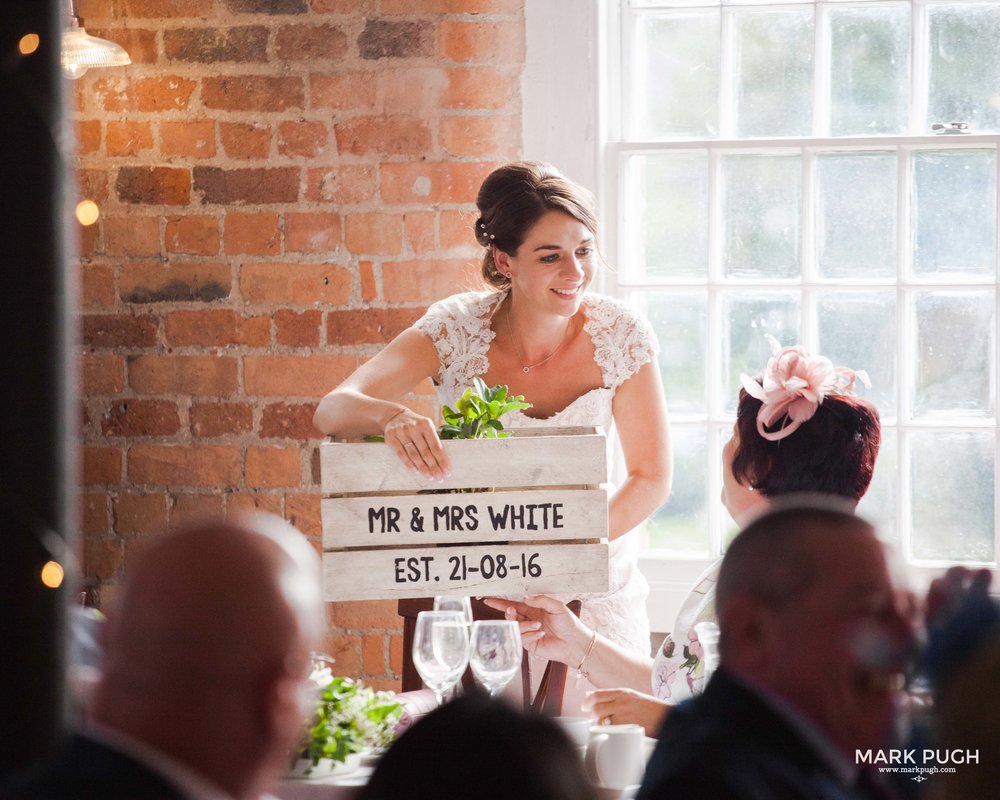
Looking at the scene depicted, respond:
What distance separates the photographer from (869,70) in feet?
10.6

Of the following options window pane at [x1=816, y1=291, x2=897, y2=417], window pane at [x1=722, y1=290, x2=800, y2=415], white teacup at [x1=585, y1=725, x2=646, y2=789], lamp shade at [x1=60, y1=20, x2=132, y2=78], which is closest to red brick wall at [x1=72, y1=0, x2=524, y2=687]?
lamp shade at [x1=60, y1=20, x2=132, y2=78]

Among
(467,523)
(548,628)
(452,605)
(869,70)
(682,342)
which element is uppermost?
(869,70)

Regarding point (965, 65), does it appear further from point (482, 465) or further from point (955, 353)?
point (482, 465)

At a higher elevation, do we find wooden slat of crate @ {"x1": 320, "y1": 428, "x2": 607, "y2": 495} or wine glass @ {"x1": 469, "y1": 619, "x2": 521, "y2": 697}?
wooden slat of crate @ {"x1": 320, "y1": 428, "x2": 607, "y2": 495}

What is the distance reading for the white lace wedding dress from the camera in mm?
2803

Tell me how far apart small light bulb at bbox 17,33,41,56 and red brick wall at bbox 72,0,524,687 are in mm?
2479

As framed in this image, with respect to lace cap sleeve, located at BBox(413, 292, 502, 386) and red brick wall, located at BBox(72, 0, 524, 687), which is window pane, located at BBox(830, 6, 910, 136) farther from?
lace cap sleeve, located at BBox(413, 292, 502, 386)

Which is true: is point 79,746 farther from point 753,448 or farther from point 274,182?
point 274,182

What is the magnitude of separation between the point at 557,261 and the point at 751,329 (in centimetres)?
80

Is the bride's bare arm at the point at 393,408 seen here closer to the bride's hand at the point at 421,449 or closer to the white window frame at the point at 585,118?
the bride's hand at the point at 421,449

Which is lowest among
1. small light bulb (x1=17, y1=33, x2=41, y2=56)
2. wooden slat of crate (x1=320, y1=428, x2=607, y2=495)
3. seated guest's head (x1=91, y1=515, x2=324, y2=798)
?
wooden slat of crate (x1=320, y1=428, x2=607, y2=495)

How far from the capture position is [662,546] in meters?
3.38

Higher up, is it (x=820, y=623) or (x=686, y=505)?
(x=820, y=623)

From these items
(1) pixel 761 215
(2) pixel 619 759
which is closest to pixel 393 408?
(2) pixel 619 759
